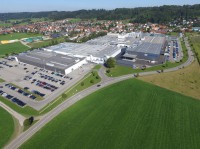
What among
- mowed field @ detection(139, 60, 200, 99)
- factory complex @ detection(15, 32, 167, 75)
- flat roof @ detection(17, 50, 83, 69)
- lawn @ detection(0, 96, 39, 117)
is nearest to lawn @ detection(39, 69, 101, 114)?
lawn @ detection(0, 96, 39, 117)

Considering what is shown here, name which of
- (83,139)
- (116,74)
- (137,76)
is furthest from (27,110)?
(137,76)

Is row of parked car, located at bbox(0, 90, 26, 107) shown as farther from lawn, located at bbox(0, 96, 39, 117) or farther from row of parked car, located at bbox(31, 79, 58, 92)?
row of parked car, located at bbox(31, 79, 58, 92)

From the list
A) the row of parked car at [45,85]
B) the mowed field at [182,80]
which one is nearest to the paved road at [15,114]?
the row of parked car at [45,85]

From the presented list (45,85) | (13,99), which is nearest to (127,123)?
(45,85)

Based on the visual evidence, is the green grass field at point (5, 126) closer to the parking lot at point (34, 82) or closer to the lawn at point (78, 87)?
the parking lot at point (34, 82)

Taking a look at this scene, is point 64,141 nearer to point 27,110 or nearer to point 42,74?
point 27,110

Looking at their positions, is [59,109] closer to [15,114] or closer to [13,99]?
[15,114]
